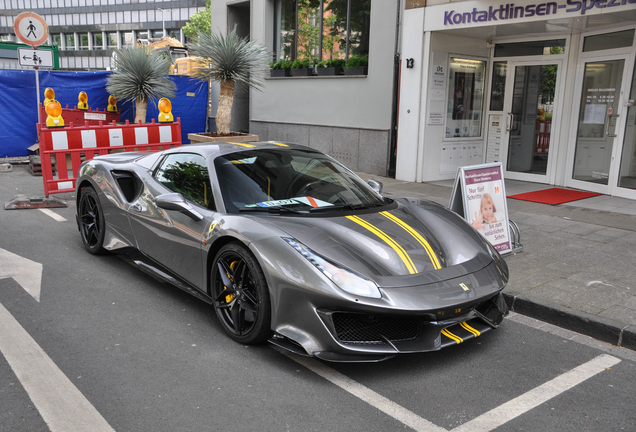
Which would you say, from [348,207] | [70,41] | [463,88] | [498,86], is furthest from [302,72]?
[70,41]

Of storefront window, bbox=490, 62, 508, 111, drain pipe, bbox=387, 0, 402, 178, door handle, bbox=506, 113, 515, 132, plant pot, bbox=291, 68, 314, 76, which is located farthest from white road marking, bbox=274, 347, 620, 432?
plant pot, bbox=291, 68, 314, 76

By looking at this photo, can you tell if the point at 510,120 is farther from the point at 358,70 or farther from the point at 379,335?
the point at 379,335

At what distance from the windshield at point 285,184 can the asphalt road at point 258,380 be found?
996 millimetres

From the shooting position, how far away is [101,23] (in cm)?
7419

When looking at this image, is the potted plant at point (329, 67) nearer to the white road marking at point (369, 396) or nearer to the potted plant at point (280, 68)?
the potted plant at point (280, 68)

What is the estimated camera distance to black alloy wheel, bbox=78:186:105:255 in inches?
219

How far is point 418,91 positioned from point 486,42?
6.32 feet

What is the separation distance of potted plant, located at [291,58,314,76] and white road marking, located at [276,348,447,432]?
35.6 feet

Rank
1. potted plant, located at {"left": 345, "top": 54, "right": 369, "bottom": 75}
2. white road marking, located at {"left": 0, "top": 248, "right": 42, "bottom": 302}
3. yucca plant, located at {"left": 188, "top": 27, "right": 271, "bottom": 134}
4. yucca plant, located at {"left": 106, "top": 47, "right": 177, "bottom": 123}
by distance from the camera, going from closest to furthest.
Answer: white road marking, located at {"left": 0, "top": 248, "right": 42, "bottom": 302} < yucca plant, located at {"left": 188, "top": 27, "right": 271, "bottom": 134} < potted plant, located at {"left": 345, "top": 54, "right": 369, "bottom": 75} < yucca plant, located at {"left": 106, "top": 47, "right": 177, "bottom": 123}

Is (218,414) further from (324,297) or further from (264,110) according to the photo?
(264,110)

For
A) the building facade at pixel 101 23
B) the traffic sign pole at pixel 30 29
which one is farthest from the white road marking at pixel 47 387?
the building facade at pixel 101 23

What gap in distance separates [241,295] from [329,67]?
10.2 metres

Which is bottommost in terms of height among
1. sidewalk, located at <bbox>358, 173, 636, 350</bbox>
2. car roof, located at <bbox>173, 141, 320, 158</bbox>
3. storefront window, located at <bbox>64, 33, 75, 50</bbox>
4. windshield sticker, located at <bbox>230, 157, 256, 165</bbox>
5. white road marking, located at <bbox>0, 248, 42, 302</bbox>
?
white road marking, located at <bbox>0, 248, 42, 302</bbox>

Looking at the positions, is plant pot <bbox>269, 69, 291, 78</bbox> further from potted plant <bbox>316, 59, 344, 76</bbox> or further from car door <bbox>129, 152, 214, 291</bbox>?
car door <bbox>129, 152, 214, 291</bbox>
